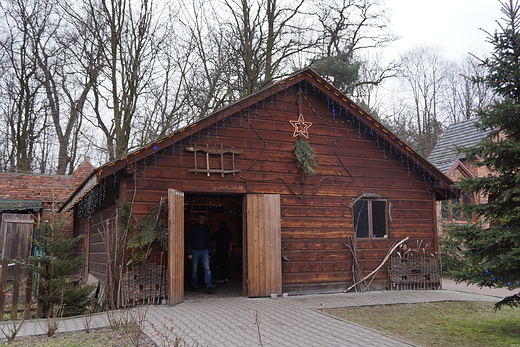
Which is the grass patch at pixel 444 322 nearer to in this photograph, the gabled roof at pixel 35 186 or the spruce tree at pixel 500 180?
the spruce tree at pixel 500 180

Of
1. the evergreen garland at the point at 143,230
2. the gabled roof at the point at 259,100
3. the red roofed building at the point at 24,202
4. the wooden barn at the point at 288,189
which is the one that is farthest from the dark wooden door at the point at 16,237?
the evergreen garland at the point at 143,230

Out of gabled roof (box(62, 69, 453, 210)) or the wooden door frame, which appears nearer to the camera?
gabled roof (box(62, 69, 453, 210))

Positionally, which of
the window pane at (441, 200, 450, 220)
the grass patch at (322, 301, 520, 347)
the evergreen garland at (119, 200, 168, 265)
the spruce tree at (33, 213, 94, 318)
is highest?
the window pane at (441, 200, 450, 220)

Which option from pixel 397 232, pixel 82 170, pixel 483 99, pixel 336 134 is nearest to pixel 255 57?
pixel 82 170

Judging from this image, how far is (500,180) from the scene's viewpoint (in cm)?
783

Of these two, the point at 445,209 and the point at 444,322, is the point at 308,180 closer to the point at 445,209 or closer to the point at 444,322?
the point at 444,322

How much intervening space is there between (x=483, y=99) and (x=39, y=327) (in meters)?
34.3

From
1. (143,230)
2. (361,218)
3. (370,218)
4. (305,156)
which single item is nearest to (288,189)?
(305,156)

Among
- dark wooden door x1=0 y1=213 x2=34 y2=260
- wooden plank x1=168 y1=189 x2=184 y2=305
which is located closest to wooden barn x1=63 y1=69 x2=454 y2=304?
wooden plank x1=168 y1=189 x2=184 y2=305

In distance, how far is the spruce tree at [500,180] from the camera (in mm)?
7441

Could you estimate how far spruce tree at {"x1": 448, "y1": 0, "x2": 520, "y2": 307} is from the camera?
7.44m

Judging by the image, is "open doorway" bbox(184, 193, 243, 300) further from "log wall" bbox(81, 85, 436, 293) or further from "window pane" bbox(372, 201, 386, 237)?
"window pane" bbox(372, 201, 386, 237)

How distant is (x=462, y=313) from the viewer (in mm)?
9484

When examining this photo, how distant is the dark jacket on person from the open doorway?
2393 millimetres
